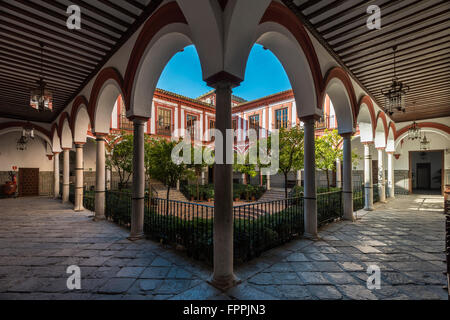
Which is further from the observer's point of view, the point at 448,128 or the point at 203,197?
the point at 203,197

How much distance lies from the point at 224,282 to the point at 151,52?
4.11 meters

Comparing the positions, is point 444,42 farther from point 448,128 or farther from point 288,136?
point 448,128

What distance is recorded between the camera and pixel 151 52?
4.05 m

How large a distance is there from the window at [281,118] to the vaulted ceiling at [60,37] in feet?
40.1

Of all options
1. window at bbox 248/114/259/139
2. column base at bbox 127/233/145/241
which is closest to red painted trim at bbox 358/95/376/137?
column base at bbox 127/233/145/241

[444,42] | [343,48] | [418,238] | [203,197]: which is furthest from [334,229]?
[203,197]

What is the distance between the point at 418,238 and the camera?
4.51 m

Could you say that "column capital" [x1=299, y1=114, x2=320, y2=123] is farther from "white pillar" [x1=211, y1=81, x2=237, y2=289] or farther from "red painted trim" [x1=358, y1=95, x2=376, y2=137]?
"red painted trim" [x1=358, y1=95, x2=376, y2=137]

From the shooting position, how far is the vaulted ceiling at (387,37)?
12.2 ft

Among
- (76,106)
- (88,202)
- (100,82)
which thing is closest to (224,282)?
(100,82)

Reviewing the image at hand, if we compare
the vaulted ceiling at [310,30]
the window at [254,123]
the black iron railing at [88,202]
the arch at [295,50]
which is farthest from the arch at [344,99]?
the window at [254,123]

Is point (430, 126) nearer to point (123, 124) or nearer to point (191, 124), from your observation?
point (191, 124)

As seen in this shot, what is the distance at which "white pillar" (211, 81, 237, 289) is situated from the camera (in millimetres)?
2648

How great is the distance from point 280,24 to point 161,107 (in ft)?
42.1
